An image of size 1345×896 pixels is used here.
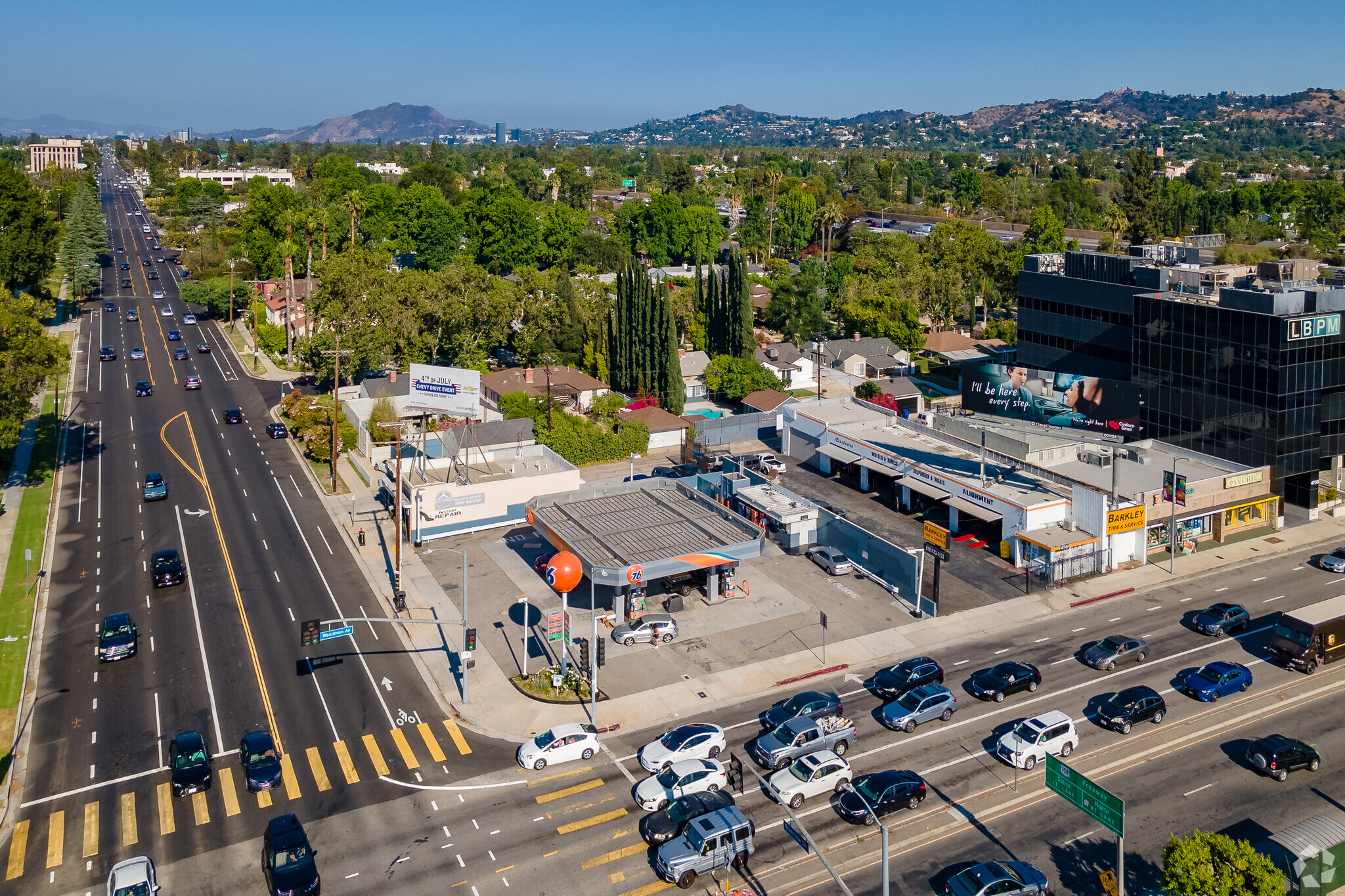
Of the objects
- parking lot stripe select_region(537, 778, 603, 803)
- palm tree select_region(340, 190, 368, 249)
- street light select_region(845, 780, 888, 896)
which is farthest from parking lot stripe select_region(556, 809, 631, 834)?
palm tree select_region(340, 190, 368, 249)

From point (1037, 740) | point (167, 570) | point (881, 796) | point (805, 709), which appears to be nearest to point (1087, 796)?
point (881, 796)

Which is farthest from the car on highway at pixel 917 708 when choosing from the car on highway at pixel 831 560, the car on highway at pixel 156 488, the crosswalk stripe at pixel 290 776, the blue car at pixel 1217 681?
the car on highway at pixel 156 488

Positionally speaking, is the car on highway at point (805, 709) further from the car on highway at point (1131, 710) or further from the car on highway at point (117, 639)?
the car on highway at point (117, 639)

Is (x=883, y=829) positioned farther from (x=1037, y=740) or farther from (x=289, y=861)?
(x=289, y=861)

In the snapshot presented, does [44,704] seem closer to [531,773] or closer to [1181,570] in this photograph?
[531,773]

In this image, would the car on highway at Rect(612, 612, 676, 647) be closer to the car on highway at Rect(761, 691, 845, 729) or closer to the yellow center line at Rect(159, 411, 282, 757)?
the car on highway at Rect(761, 691, 845, 729)

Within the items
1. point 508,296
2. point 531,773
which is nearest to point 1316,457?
point 531,773
